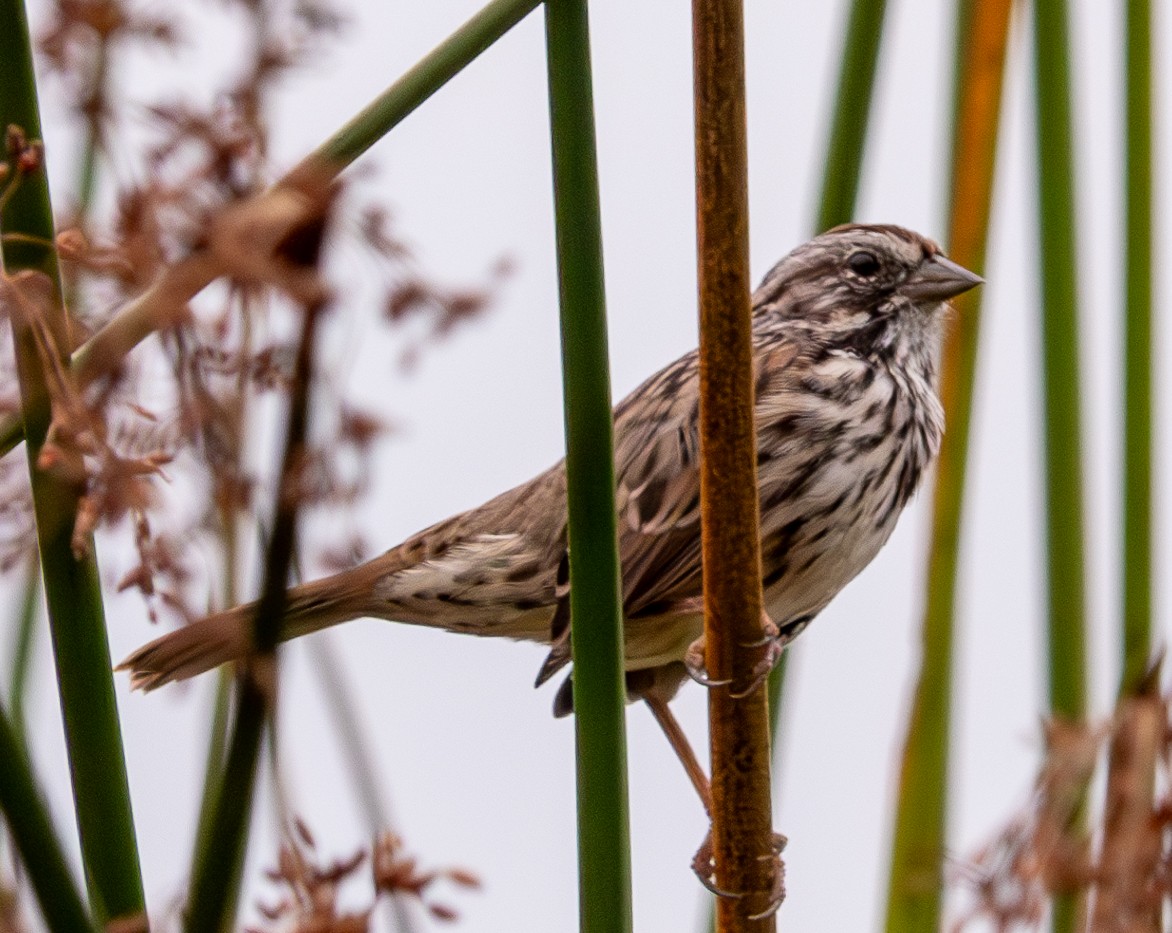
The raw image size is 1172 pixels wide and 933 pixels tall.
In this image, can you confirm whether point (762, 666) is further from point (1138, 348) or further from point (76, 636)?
point (1138, 348)

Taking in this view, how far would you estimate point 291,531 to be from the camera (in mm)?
920

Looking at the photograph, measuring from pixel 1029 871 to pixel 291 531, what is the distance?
2.27 feet

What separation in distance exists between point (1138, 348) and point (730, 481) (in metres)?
1.08

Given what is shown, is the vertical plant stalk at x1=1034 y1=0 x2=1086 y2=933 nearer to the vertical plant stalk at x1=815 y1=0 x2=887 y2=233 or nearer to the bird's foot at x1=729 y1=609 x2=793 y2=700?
the vertical plant stalk at x1=815 y1=0 x2=887 y2=233

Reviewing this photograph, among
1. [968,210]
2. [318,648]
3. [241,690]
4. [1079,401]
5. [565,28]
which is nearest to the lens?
[241,690]

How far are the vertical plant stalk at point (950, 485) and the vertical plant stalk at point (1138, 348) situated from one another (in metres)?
0.21

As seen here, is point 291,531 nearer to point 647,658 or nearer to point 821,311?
point 647,658

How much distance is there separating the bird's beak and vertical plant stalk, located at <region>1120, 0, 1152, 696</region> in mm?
488

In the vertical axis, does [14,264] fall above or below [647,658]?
below

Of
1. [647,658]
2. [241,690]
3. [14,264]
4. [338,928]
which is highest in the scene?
[647,658]

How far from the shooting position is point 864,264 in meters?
3.33

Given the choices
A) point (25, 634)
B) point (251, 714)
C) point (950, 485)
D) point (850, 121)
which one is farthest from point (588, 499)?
point (950, 485)

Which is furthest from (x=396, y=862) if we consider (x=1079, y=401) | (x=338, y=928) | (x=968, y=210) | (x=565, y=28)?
(x=968, y=210)

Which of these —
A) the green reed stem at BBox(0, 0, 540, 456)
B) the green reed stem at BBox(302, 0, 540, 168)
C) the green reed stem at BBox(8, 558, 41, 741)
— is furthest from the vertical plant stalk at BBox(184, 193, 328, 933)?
the green reed stem at BBox(8, 558, 41, 741)
